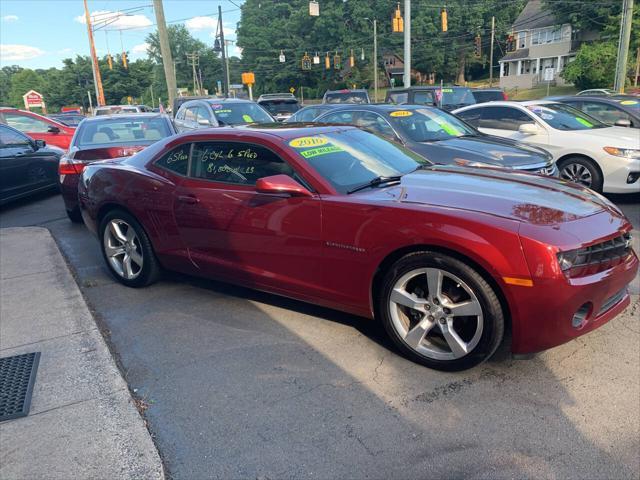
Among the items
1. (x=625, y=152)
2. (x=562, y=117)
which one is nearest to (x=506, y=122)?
(x=562, y=117)

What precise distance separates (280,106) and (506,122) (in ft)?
39.8

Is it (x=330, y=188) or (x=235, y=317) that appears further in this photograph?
(x=235, y=317)

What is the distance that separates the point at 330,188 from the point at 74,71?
7914 centimetres

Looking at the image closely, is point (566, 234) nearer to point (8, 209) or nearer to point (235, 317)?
point (235, 317)

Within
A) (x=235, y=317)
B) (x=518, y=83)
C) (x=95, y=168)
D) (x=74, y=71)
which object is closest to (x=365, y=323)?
(x=235, y=317)

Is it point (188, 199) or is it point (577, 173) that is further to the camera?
point (577, 173)

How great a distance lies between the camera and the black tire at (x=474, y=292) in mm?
3098

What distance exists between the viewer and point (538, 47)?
59.5m

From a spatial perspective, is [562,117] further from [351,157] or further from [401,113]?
[351,157]

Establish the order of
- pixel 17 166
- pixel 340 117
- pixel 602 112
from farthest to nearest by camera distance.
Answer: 1. pixel 602 112
2. pixel 17 166
3. pixel 340 117

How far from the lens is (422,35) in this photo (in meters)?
66.6

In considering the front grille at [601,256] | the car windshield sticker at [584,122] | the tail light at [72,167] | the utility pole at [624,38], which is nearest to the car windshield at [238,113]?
the tail light at [72,167]

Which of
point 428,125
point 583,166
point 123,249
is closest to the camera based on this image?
point 123,249

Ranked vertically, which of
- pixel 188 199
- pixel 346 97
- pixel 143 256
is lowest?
pixel 143 256
